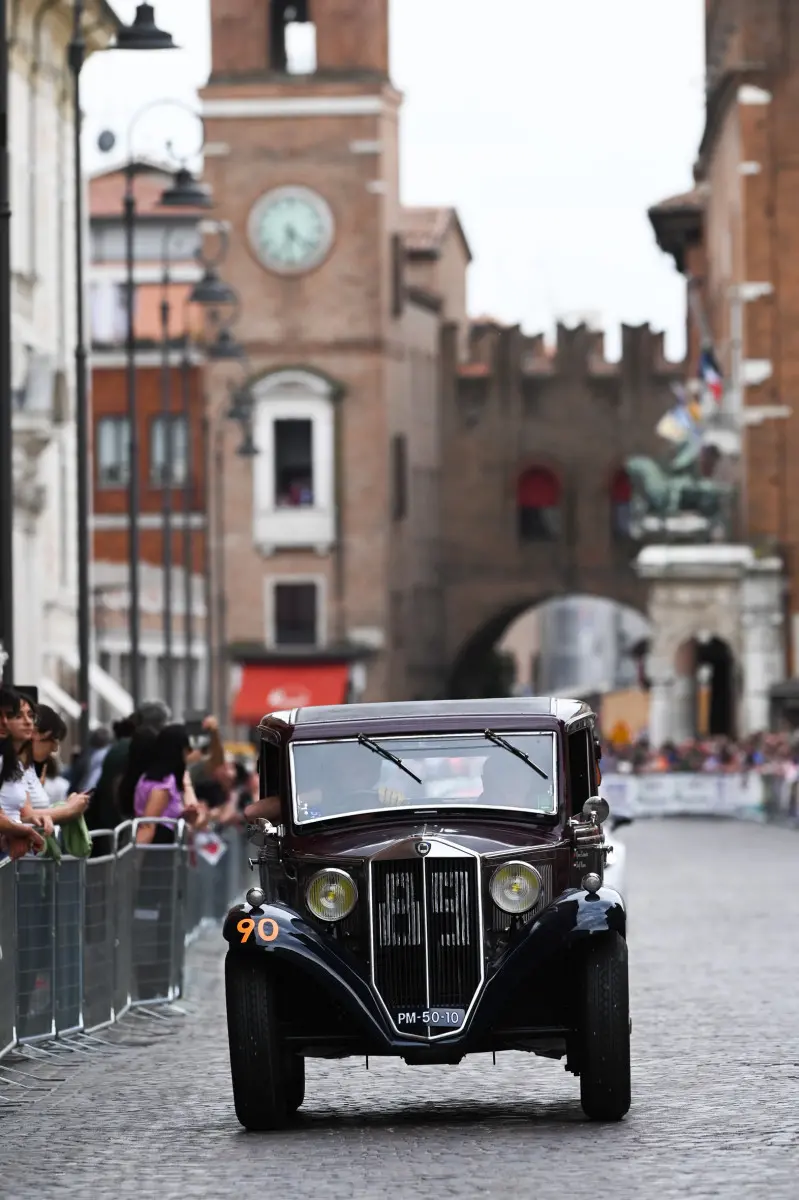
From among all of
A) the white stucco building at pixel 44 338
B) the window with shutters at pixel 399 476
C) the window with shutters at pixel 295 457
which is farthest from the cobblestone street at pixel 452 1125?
the window with shutters at pixel 399 476

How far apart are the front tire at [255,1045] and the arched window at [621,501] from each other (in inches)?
3091

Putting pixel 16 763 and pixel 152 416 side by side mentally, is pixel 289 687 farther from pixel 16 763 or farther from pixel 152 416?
pixel 16 763

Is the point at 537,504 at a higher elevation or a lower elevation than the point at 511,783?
higher

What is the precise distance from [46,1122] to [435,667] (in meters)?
75.5

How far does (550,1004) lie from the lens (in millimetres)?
13555

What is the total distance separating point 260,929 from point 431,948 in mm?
708

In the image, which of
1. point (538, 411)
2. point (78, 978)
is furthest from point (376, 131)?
point (78, 978)

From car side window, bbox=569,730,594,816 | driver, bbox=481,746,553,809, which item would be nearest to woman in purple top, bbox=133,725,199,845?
car side window, bbox=569,730,594,816

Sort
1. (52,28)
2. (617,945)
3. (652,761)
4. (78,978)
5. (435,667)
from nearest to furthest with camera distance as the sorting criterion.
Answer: (617,945)
(78,978)
(52,28)
(652,761)
(435,667)

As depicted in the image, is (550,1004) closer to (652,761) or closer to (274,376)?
(652,761)

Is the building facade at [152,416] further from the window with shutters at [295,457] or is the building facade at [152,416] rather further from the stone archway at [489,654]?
the stone archway at [489,654]

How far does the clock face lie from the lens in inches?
3275

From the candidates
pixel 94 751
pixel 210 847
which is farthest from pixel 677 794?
pixel 94 751

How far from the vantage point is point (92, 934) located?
1828cm
